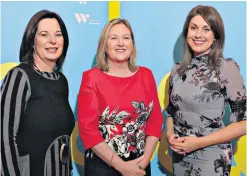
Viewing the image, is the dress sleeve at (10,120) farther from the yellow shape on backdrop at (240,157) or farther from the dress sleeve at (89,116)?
the yellow shape on backdrop at (240,157)

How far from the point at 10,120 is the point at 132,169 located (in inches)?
29.7

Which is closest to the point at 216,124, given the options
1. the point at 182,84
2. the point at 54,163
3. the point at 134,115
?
the point at 182,84

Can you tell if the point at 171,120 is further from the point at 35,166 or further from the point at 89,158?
the point at 35,166

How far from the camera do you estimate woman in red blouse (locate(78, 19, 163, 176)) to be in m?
1.91

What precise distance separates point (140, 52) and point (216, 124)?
3.04 feet

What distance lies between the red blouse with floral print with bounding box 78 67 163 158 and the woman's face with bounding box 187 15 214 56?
413 millimetres

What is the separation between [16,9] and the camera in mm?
2393

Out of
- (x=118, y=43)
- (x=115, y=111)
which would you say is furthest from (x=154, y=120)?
(x=118, y=43)

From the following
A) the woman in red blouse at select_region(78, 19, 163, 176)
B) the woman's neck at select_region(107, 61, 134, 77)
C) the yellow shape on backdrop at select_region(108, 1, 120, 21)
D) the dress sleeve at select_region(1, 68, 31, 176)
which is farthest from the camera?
the yellow shape on backdrop at select_region(108, 1, 120, 21)

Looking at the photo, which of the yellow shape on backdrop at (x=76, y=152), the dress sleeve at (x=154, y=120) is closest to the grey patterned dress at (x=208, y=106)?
the dress sleeve at (x=154, y=120)

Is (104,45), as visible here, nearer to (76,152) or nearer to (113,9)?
(113,9)

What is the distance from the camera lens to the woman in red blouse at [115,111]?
6.26ft

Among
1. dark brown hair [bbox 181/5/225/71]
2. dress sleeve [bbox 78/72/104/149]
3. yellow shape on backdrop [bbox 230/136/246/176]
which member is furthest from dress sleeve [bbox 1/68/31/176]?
yellow shape on backdrop [bbox 230/136/246/176]

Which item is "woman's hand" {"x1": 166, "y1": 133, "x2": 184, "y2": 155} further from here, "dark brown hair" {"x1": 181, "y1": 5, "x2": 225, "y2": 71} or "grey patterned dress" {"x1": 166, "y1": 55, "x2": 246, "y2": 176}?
"dark brown hair" {"x1": 181, "y1": 5, "x2": 225, "y2": 71}
